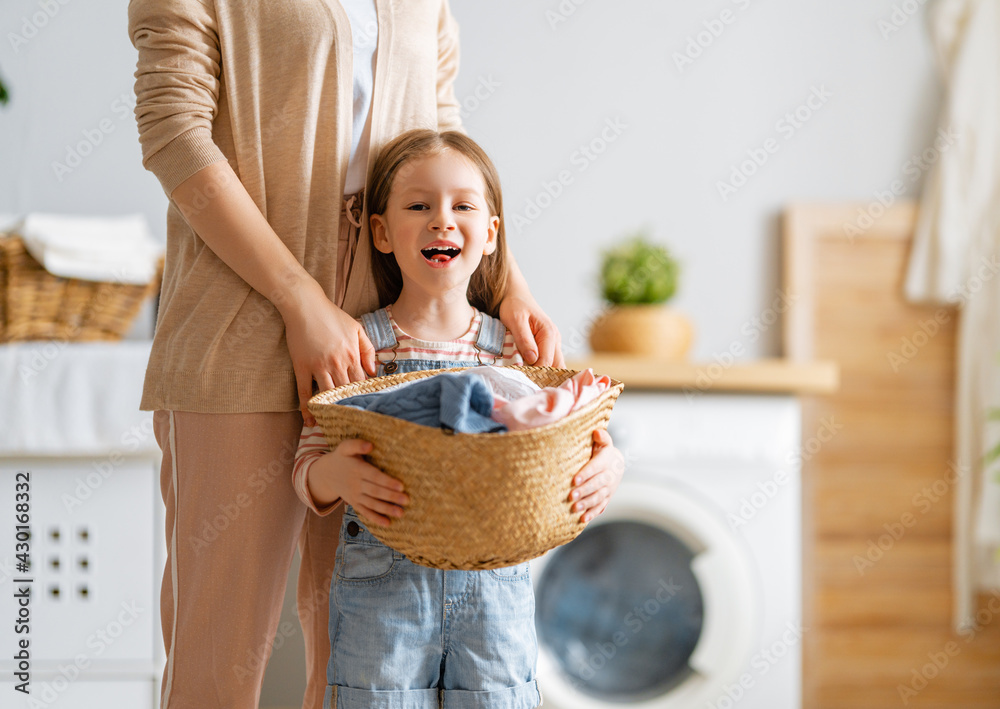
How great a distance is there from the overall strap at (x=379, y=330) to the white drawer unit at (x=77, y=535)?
638 mm

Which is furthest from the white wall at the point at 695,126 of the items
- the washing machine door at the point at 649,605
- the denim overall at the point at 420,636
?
the denim overall at the point at 420,636

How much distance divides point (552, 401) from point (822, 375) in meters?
1.12

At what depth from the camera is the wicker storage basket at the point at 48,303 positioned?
1.43 m

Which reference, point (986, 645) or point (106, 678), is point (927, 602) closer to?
point (986, 645)

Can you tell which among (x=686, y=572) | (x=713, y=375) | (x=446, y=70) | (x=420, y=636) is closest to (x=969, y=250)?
(x=713, y=375)

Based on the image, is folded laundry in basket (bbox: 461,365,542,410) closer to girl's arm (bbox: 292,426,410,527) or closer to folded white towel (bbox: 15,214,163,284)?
girl's arm (bbox: 292,426,410,527)

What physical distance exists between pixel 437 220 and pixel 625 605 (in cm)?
109

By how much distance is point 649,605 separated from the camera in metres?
1.71

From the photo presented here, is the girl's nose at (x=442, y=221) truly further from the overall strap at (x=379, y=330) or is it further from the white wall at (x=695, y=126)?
the white wall at (x=695, y=126)

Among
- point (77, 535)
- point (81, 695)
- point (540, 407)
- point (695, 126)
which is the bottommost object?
point (81, 695)

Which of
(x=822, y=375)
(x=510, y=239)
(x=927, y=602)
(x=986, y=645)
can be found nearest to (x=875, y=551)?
(x=927, y=602)

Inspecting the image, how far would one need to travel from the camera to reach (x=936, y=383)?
7.13 feet

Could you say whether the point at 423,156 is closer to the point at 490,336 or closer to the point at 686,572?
the point at 490,336

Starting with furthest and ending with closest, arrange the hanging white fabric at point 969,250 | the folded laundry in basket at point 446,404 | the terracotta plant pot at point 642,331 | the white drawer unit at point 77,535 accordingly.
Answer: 1. the hanging white fabric at point 969,250
2. the terracotta plant pot at point 642,331
3. the white drawer unit at point 77,535
4. the folded laundry in basket at point 446,404
